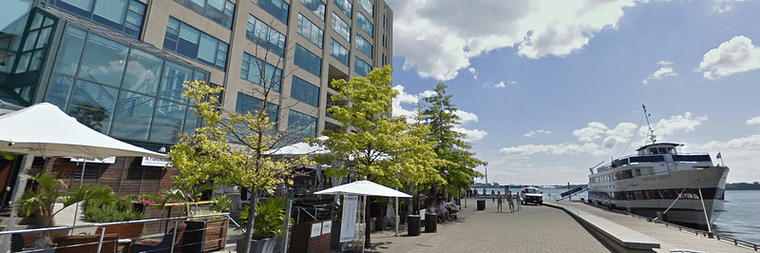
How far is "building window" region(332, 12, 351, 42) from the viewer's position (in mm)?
33906

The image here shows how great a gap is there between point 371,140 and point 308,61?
21.1 meters

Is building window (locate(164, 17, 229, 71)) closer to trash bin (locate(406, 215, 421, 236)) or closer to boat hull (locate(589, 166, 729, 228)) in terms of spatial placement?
trash bin (locate(406, 215, 421, 236))

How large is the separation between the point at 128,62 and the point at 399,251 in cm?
1424

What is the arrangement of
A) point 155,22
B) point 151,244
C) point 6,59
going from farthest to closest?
1. point 155,22
2. point 6,59
3. point 151,244

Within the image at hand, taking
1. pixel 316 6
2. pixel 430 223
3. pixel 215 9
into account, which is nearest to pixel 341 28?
pixel 316 6

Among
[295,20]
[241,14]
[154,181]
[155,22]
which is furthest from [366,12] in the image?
[154,181]

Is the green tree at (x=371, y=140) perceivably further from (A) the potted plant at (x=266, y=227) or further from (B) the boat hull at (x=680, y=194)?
(B) the boat hull at (x=680, y=194)

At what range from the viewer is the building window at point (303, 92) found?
27312mm

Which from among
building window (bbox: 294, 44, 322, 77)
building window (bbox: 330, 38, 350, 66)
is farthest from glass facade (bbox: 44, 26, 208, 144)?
building window (bbox: 330, 38, 350, 66)

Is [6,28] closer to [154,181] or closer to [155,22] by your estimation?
[155,22]

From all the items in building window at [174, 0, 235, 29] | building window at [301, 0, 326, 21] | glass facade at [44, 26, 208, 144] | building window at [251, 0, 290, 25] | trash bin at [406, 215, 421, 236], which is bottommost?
trash bin at [406, 215, 421, 236]

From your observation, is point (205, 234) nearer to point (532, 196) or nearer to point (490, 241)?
point (490, 241)

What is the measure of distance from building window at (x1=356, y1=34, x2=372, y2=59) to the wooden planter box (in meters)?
32.1

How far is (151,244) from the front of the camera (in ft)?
23.7
